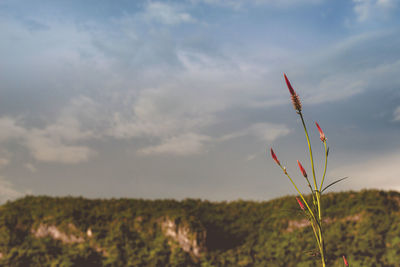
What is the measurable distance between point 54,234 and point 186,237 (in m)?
3.41

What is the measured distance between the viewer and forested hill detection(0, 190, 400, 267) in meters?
8.76

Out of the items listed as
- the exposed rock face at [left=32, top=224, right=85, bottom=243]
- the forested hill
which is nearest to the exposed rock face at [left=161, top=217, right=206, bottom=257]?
the forested hill

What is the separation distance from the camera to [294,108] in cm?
225

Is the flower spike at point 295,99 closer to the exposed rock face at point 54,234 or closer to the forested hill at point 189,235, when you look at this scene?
the forested hill at point 189,235

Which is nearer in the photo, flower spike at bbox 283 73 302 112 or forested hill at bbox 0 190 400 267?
flower spike at bbox 283 73 302 112

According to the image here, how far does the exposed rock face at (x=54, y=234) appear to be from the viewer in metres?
9.14

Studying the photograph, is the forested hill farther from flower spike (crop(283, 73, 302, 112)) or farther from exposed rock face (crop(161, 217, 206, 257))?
flower spike (crop(283, 73, 302, 112))

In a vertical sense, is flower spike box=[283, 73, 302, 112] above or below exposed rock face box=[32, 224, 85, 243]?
above

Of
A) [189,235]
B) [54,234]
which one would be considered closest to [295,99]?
[189,235]

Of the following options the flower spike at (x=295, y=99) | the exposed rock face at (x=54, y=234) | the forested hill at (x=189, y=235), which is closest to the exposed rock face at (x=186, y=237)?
the forested hill at (x=189, y=235)

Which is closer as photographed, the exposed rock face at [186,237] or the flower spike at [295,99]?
the flower spike at [295,99]

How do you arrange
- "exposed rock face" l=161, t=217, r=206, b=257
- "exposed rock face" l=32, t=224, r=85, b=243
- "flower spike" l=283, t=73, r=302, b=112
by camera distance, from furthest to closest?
"exposed rock face" l=32, t=224, r=85, b=243
"exposed rock face" l=161, t=217, r=206, b=257
"flower spike" l=283, t=73, r=302, b=112

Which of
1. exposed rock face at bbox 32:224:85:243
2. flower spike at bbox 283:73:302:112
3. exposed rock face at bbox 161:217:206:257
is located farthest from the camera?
exposed rock face at bbox 32:224:85:243

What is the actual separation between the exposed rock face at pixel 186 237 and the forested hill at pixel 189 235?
2 centimetres
